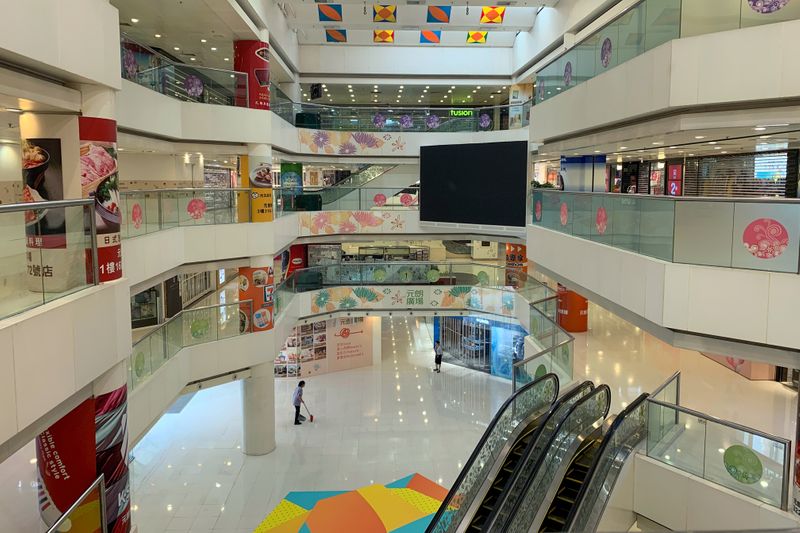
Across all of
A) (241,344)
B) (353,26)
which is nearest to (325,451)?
(241,344)

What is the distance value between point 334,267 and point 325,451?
600 cm

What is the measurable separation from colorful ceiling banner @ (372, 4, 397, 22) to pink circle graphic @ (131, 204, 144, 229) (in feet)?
29.4

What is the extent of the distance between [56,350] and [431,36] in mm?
16818

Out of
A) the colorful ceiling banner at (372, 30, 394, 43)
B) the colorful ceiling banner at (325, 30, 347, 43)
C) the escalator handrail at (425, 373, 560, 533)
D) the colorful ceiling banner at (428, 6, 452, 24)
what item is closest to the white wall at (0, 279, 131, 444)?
the escalator handrail at (425, 373, 560, 533)

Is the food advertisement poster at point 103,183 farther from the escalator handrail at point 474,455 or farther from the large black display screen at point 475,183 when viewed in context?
the large black display screen at point 475,183

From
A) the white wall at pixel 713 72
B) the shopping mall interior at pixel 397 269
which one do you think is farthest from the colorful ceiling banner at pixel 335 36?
the white wall at pixel 713 72

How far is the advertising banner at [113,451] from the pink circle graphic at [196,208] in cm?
513

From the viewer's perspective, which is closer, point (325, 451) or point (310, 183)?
point (325, 451)

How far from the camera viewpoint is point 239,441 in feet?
44.7

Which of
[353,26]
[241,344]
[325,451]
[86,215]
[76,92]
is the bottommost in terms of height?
[325,451]

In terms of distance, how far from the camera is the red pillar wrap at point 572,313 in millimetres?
16062

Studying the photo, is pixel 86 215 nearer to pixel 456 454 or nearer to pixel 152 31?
pixel 152 31

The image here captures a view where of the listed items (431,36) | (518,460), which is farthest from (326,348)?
(518,460)

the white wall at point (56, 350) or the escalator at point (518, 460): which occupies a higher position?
the white wall at point (56, 350)
